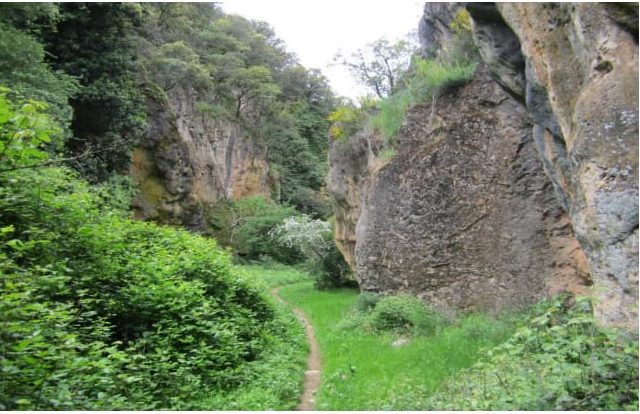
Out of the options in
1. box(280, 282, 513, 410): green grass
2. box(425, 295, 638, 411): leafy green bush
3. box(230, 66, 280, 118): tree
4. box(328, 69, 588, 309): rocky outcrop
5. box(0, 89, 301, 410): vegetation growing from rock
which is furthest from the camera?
box(230, 66, 280, 118): tree

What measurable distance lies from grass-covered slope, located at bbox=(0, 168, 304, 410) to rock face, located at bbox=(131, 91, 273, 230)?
14963 mm

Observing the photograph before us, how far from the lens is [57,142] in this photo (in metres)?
14.5

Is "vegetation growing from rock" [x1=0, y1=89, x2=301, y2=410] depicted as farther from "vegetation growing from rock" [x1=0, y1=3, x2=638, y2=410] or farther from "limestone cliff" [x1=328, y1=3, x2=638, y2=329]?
"limestone cliff" [x1=328, y1=3, x2=638, y2=329]

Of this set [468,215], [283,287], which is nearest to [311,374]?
[468,215]

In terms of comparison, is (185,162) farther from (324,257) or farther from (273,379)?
(273,379)

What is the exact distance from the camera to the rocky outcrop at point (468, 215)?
1085cm

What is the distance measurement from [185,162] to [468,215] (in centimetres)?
2032

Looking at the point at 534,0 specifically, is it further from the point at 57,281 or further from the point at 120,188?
the point at 120,188

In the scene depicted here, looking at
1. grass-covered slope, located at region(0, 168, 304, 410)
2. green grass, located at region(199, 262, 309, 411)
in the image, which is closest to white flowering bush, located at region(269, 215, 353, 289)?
green grass, located at region(199, 262, 309, 411)

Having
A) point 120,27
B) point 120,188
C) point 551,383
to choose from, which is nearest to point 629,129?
point 551,383

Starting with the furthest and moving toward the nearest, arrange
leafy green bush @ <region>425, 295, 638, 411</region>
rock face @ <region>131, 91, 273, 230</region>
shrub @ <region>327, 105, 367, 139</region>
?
rock face @ <region>131, 91, 273, 230</region> < shrub @ <region>327, 105, 367, 139</region> < leafy green bush @ <region>425, 295, 638, 411</region>

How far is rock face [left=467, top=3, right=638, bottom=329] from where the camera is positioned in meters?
4.98

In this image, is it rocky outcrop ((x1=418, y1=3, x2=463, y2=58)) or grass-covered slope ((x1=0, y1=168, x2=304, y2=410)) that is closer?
grass-covered slope ((x1=0, y1=168, x2=304, y2=410))

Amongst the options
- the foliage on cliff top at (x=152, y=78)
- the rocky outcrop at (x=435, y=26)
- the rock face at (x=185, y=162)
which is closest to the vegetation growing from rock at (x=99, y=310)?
the foliage on cliff top at (x=152, y=78)
